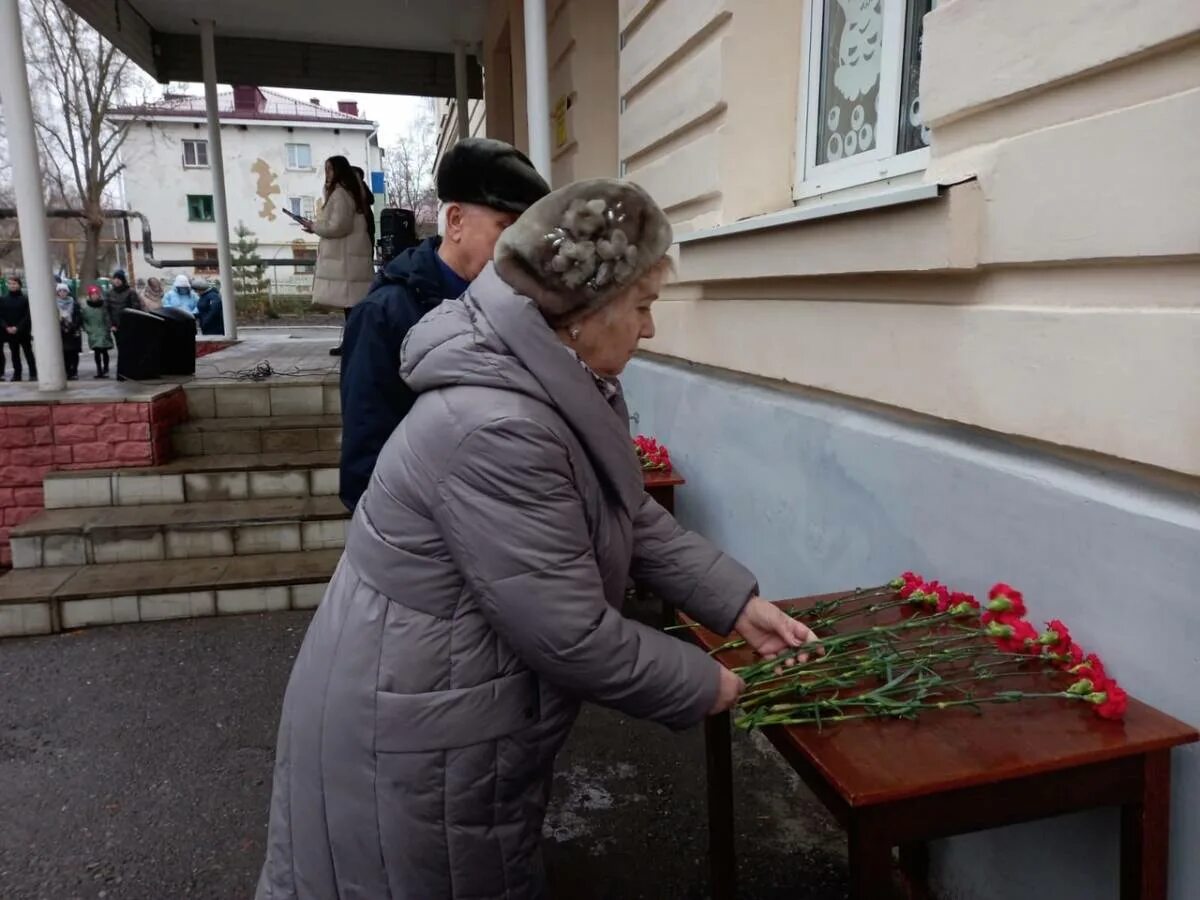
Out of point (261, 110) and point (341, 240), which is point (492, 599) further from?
point (261, 110)

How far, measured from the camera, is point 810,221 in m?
2.35

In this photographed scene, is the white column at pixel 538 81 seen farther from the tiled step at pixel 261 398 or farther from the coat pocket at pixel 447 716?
the coat pocket at pixel 447 716

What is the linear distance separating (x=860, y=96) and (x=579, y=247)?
181 cm

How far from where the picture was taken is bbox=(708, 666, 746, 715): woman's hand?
1.31 metres

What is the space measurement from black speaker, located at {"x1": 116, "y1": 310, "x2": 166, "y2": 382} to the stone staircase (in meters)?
0.73

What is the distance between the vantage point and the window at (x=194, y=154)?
37.1 meters

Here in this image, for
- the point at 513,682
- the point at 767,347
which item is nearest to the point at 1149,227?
the point at 513,682

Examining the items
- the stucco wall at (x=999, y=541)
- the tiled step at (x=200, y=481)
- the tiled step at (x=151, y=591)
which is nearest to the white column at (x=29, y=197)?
the tiled step at (x=200, y=481)

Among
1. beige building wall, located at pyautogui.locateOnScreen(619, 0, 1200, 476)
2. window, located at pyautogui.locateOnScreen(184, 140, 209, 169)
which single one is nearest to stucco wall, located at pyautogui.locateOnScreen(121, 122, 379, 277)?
window, located at pyautogui.locateOnScreen(184, 140, 209, 169)

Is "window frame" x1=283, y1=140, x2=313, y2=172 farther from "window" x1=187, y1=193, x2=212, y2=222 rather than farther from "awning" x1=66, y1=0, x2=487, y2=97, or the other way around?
"awning" x1=66, y1=0, x2=487, y2=97

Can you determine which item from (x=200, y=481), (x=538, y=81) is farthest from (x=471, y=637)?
A: (x=200, y=481)

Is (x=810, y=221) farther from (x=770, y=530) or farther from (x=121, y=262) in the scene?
(x=121, y=262)

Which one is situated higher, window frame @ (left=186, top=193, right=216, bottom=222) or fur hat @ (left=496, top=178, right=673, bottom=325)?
window frame @ (left=186, top=193, right=216, bottom=222)

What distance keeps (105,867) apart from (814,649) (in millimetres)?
2100
